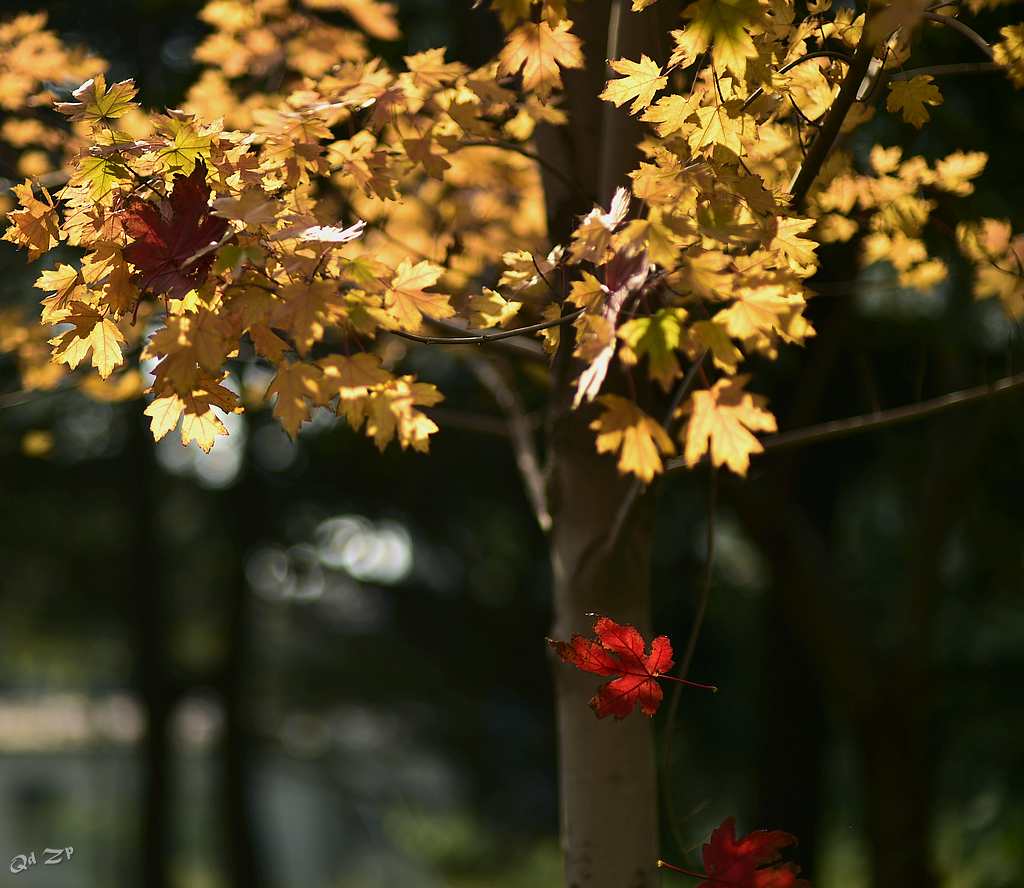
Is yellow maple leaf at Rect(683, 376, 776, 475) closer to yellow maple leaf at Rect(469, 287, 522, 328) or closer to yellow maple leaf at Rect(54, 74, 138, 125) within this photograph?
yellow maple leaf at Rect(469, 287, 522, 328)

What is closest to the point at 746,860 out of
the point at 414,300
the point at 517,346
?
the point at 414,300

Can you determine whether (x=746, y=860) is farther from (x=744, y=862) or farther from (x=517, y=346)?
(x=517, y=346)

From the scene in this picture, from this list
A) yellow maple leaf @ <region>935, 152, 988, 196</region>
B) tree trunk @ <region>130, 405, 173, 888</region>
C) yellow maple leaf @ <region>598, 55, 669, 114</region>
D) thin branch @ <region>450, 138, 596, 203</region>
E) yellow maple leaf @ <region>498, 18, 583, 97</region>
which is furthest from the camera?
tree trunk @ <region>130, 405, 173, 888</region>

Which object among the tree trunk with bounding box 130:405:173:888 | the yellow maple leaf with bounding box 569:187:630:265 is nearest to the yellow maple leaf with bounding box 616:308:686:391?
the yellow maple leaf with bounding box 569:187:630:265

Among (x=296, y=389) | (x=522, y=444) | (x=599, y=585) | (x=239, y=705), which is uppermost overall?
(x=296, y=389)

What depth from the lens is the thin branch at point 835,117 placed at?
1782mm

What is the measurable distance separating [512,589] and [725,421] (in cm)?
961

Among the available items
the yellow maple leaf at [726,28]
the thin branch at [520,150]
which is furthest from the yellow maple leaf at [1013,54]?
the thin branch at [520,150]

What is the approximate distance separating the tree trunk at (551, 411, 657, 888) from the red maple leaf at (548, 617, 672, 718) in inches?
23.8

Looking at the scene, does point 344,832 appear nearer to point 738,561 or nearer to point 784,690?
point 738,561

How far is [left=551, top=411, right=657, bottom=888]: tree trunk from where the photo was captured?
8.27 ft

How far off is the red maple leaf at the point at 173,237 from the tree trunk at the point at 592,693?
1.09 meters

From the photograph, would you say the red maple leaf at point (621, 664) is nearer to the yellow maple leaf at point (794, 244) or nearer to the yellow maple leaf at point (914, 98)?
the yellow maple leaf at point (794, 244)

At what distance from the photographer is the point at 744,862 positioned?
6.04 feet
